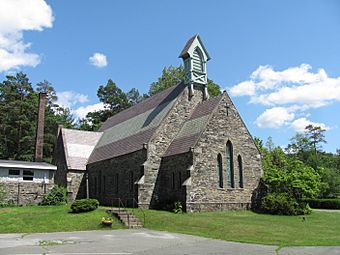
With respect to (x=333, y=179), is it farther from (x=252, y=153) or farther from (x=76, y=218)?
(x=76, y=218)

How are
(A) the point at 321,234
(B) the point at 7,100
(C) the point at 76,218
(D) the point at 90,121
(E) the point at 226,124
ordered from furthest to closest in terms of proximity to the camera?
(D) the point at 90,121 < (B) the point at 7,100 < (E) the point at 226,124 < (C) the point at 76,218 < (A) the point at 321,234

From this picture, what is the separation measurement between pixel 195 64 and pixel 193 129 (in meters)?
8.42

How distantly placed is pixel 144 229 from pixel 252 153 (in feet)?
43.9

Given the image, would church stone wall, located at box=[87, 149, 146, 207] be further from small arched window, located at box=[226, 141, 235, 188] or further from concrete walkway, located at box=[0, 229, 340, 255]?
concrete walkway, located at box=[0, 229, 340, 255]

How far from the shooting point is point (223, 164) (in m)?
29.7

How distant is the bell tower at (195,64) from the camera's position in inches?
1390

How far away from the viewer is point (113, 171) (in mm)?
36000

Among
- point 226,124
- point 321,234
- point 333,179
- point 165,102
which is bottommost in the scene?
point 321,234

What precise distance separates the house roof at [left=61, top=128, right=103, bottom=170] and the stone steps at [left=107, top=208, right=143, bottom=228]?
16813 mm

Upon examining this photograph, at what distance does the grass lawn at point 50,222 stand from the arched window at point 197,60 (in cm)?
1717

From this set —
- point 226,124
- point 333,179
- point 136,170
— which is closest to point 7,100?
point 136,170

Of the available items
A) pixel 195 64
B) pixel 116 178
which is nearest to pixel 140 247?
→ pixel 116 178

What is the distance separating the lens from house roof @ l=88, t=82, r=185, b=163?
33903mm

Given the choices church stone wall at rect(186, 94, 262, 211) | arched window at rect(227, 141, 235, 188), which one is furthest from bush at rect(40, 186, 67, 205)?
arched window at rect(227, 141, 235, 188)
